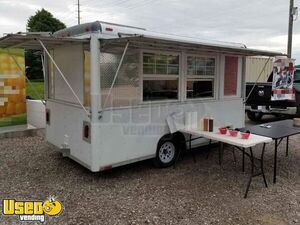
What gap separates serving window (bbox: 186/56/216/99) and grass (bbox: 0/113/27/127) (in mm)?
5230

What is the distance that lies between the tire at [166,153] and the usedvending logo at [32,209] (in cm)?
178

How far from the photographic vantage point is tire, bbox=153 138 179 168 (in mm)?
4652

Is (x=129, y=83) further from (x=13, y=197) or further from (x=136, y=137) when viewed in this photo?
(x=13, y=197)

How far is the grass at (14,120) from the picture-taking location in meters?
7.63

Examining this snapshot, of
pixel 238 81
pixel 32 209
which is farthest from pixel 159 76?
pixel 32 209

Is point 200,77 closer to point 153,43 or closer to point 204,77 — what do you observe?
point 204,77

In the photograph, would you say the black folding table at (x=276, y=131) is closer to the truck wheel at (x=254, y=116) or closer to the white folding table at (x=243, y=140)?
the white folding table at (x=243, y=140)

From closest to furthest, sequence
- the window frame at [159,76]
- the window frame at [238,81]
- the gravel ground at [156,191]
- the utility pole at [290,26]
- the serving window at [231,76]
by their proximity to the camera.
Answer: the gravel ground at [156,191] < the window frame at [159,76] < the window frame at [238,81] < the serving window at [231,76] < the utility pole at [290,26]

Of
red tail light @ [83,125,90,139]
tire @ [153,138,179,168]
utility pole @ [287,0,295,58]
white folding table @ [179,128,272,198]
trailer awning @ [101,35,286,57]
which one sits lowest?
tire @ [153,138,179,168]

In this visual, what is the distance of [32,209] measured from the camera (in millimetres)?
3395

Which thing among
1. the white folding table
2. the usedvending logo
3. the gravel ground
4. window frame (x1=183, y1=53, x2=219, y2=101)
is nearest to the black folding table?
the white folding table

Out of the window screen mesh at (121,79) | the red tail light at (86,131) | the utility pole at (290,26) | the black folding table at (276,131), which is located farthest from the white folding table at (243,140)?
the utility pole at (290,26)

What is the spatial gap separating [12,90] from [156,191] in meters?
5.74

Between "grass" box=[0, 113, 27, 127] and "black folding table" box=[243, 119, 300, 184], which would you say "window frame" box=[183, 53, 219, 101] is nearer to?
"black folding table" box=[243, 119, 300, 184]
